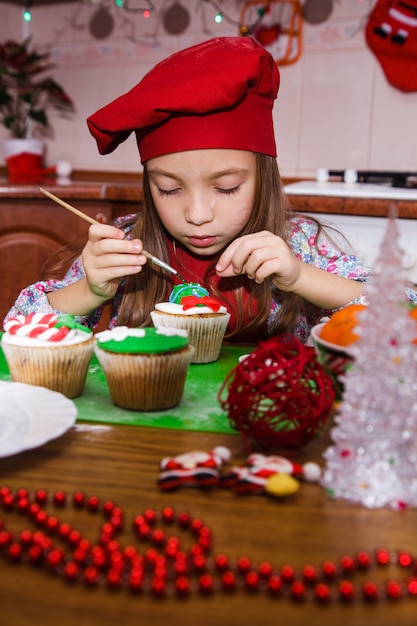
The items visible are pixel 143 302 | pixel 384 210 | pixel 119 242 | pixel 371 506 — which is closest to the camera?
pixel 371 506

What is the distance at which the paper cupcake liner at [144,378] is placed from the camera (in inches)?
30.2

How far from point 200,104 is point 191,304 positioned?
352 mm

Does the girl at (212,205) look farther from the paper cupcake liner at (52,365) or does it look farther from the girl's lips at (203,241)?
the paper cupcake liner at (52,365)

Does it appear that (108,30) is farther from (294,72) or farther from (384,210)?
(384,210)

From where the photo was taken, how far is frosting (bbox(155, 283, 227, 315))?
3.42 feet

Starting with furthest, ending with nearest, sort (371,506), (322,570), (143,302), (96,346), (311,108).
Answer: (311,108) < (143,302) < (96,346) < (371,506) < (322,570)

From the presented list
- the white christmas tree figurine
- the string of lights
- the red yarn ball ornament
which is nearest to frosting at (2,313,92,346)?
the red yarn ball ornament

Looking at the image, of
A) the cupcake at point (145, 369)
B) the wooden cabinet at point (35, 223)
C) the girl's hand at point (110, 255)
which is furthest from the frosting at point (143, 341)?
the wooden cabinet at point (35, 223)

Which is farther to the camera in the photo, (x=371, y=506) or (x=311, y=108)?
(x=311, y=108)

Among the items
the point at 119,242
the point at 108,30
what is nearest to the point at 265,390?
the point at 119,242

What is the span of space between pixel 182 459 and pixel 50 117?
2848 mm

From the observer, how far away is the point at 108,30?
2982mm

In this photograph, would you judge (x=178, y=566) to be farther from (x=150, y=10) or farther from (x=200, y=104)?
(x=150, y=10)

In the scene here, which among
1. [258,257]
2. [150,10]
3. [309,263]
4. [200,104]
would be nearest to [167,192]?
[200,104]
